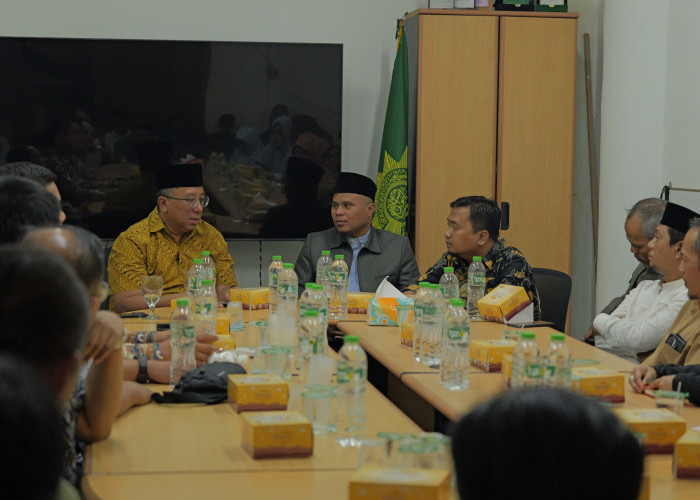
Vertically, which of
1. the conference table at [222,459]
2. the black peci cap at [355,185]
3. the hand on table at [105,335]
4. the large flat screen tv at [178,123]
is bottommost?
the conference table at [222,459]

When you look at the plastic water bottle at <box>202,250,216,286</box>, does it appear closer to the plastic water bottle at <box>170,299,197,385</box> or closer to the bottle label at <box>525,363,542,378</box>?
the plastic water bottle at <box>170,299,197,385</box>

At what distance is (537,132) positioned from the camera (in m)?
6.36

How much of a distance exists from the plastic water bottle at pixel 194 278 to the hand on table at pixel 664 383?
2.11 meters

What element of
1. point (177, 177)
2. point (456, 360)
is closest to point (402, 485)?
point (456, 360)

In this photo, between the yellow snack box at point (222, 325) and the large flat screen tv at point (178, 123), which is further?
the large flat screen tv at point (178, 123)

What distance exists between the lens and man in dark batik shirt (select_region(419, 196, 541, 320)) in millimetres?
4789

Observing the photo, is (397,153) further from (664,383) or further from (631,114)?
(664,383)

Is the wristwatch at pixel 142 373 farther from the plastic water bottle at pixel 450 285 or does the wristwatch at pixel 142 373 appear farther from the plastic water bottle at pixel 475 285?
the plastic water bottle at pixel 475 285

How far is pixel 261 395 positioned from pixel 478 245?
2.49m

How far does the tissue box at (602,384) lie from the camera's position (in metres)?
2.81

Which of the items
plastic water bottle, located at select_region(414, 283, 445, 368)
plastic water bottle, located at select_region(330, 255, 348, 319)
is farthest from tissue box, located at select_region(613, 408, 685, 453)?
plastic water bottle, located at select_region(330, 255, 348, 319)

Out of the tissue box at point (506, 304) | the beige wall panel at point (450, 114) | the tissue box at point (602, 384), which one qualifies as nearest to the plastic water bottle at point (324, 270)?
the tissue box at point (506, 304)

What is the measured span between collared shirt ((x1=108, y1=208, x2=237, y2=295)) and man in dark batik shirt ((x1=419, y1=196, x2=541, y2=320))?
1334 millimetres

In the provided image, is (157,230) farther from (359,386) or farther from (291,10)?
(359,386)
